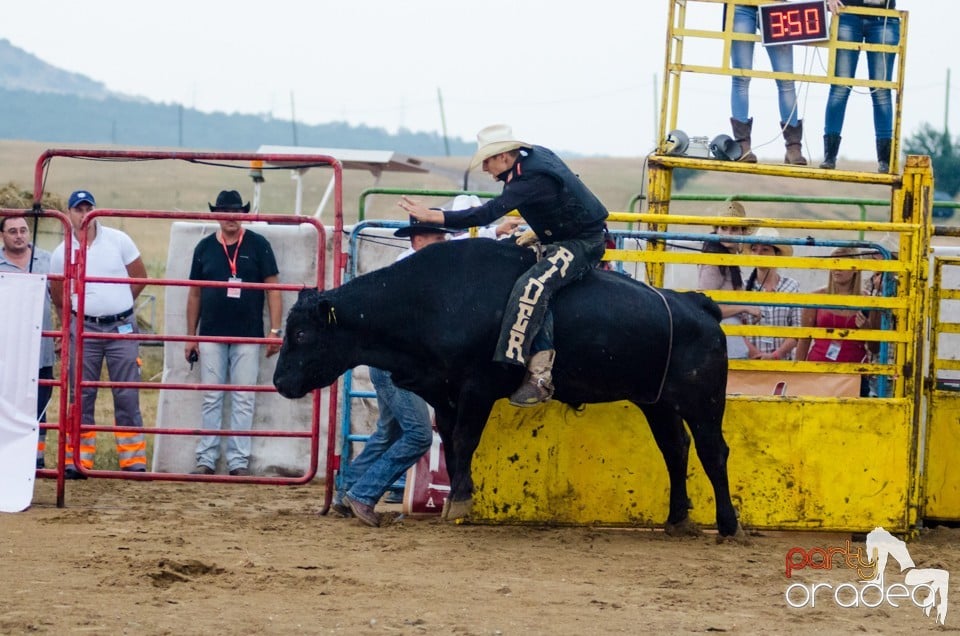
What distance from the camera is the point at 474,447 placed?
24.1ft

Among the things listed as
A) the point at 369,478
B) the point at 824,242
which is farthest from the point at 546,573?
the point at 824,242

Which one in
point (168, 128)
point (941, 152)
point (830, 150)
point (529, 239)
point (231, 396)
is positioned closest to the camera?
point (529, 239)

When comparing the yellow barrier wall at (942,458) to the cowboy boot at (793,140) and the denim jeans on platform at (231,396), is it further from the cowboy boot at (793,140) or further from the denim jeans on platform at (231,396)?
the denim jeans on platform at (231,396)

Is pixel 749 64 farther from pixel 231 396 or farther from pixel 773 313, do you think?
pixel 231 396

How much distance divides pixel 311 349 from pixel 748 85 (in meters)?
4.33

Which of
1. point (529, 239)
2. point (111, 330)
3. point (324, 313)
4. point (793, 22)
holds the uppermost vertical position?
point (793, 22)

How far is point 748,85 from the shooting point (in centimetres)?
987

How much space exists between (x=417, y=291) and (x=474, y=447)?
37.3 inches

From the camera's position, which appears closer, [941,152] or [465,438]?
[465,438]

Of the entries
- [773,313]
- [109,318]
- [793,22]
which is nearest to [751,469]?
[773,313]

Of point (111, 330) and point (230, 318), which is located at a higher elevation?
point (230, 318)

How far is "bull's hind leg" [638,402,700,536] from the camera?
7.55 m

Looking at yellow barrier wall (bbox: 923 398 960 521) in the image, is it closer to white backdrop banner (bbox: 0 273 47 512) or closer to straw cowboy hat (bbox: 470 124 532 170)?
straw cowboy hat (bbox: 470 124 532 170)

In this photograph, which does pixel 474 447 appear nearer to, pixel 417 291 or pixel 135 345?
pixel 417 291
